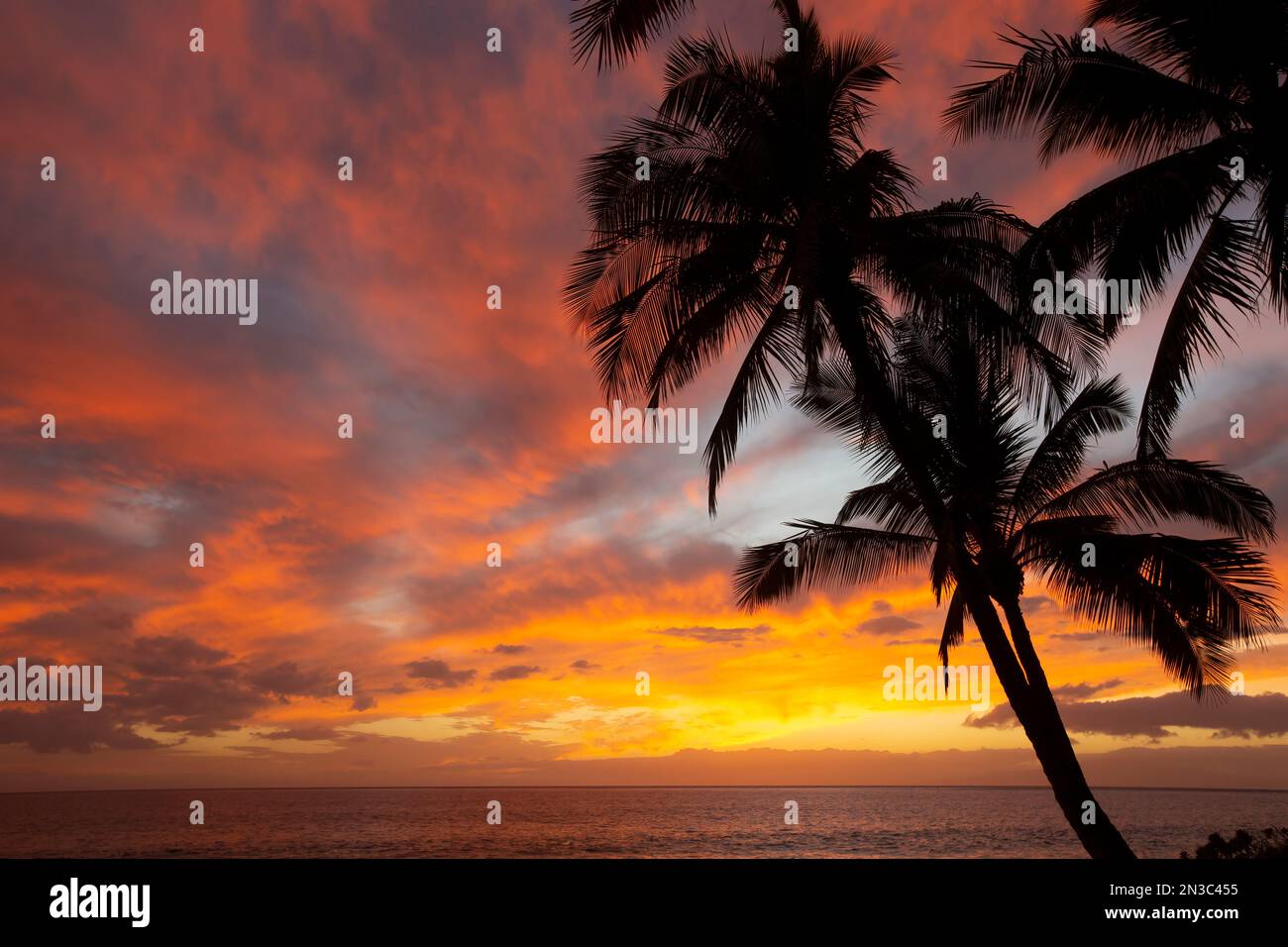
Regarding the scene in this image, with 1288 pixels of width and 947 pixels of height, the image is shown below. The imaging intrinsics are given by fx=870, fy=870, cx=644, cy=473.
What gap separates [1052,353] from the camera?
10.7 m

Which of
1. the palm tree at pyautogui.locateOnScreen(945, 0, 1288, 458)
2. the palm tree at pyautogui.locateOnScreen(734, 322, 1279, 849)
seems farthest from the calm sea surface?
the palm tree at pyautogui.locateOnScreen(945, 0, 1288, 458)

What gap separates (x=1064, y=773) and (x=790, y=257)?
6.79 m

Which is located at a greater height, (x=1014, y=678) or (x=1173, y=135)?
(x=1173, y=135)

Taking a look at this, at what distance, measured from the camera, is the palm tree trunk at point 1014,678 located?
32.1 ft

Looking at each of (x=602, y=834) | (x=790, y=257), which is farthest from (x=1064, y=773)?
(x=602, y=834)

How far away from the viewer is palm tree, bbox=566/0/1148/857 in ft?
34.0

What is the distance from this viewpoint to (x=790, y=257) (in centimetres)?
1066

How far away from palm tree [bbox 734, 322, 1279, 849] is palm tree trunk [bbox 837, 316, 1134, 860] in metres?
0.04
